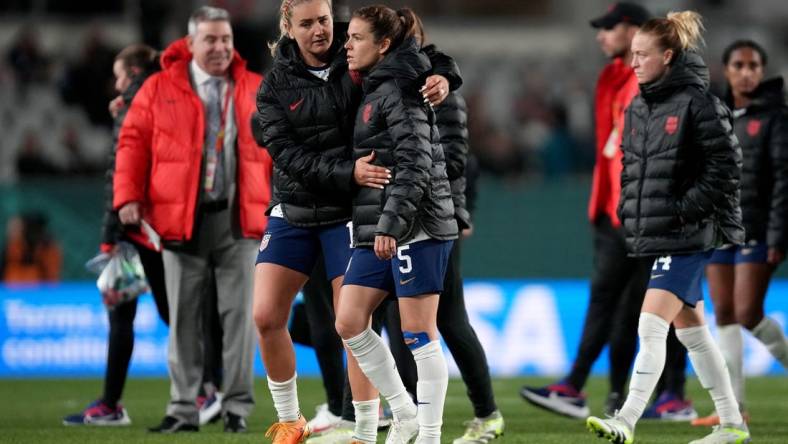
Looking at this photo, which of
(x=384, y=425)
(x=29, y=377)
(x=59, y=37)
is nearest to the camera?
(x=384, y=425)

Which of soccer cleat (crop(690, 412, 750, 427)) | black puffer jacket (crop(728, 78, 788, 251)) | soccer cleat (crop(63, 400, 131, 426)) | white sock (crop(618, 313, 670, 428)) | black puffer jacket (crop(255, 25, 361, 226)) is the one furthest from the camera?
soccer cleat (crop(63, 400, 131, 426))

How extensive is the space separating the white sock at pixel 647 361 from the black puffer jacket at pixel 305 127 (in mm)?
1537

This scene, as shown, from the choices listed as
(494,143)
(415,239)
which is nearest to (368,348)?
(415,239)

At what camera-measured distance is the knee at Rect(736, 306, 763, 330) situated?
8.96 metres

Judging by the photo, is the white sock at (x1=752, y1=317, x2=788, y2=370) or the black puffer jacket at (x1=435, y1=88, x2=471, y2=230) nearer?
the black puffer jacket at (x1=435, y1=88, x2=471, y2=230)

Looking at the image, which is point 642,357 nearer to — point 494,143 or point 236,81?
point 236,81

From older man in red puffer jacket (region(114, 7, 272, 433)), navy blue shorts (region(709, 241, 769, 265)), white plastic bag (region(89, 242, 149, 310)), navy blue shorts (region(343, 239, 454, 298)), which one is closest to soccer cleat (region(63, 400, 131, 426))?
white plastic bag (region(89, 242, 149, 310))

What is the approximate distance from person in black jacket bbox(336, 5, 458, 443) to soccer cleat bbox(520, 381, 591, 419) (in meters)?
2.91

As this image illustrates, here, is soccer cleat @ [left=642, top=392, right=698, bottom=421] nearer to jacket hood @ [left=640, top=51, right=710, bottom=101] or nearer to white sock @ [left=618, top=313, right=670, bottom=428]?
white sock @ [left=618, top=313, right=670, bottom=428]

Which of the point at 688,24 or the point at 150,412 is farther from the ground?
the point at 688,24

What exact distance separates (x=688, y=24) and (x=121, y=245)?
376 cm

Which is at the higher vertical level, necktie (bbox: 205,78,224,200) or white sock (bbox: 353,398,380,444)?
necktie (bbox: 205,78,224,200)

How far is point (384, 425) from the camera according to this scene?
821cm

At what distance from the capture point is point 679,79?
7.29 meters
